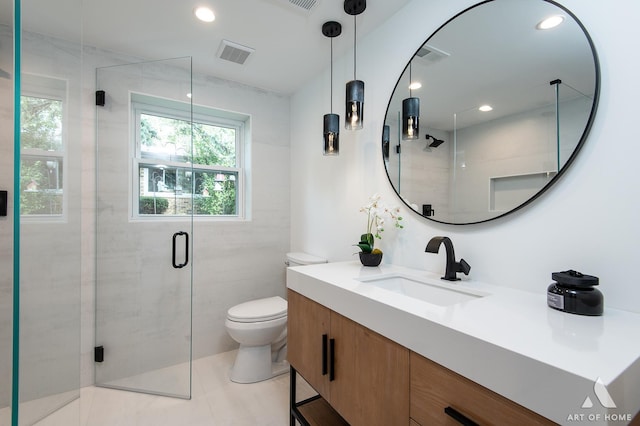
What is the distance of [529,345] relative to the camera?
636 mm

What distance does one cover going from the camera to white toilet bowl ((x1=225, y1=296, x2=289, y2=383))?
1.97 metres

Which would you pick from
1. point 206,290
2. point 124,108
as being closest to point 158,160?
point 124,108

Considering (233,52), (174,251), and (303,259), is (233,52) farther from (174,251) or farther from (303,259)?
(303,259)

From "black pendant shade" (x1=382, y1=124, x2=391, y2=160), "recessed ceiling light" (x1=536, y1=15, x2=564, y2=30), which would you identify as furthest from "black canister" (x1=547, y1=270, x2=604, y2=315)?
"black pendant shade" (x1=382, y1=124, x2=391, y2=160)

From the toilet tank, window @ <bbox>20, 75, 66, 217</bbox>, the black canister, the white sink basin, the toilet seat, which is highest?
window @ <bbox>20, 75, 66, 217</bbox>

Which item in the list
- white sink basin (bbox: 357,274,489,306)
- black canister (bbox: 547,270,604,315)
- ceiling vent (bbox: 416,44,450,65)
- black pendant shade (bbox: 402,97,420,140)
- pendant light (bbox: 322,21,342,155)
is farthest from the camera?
pendant light (bbox: 322,21,342,155)

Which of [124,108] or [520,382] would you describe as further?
[124,108]

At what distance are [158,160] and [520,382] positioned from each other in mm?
2302

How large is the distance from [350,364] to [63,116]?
5.74 ft

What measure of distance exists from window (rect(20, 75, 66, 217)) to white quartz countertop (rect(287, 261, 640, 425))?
50.5 inches

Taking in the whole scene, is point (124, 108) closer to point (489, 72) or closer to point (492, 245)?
point (489, 72)

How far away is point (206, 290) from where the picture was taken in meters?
2.42

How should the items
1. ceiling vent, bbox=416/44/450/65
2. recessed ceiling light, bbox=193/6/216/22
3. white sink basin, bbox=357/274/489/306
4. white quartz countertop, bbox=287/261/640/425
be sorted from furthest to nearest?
1. recessed ceiling light, bbox=193/6/216/22
2. ceiling vent, bbox=416/44/450/65
3. white sink basin, bbox=357/274/489/306
4. white quartz countertop, bbox=287/261/640/425

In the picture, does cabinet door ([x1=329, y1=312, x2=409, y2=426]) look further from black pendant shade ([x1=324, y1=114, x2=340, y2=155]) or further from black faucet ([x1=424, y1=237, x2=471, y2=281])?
black pendant shade ([x1=324, y1=114, x2=340, y2=155])
